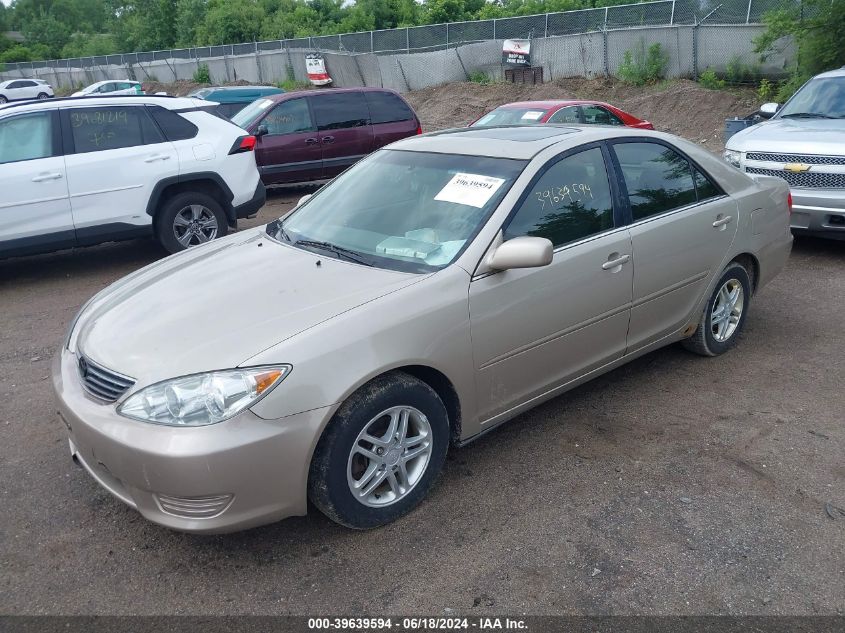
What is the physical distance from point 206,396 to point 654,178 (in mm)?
3029

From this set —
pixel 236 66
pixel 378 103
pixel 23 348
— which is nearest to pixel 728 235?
pixel 23 348

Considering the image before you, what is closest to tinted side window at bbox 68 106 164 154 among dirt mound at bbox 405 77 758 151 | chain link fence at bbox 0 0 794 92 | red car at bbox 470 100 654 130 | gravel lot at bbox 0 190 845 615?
gravel lot at bbox 0 190 845 615

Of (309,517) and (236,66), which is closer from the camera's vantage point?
(309,517)

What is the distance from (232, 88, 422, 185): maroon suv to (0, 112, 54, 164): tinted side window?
4.24 meters

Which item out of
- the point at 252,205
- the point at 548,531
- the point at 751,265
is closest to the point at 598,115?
the point at 252,205

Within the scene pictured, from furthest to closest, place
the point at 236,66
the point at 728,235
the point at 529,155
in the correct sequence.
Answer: the point at 236,66 < the point at 728,235 < the point at 529,155

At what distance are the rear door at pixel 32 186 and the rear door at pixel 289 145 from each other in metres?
4.40

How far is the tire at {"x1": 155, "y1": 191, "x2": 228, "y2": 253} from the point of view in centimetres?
802

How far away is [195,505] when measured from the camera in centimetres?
292

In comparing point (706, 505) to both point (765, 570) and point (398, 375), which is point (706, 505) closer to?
point (765, 570)

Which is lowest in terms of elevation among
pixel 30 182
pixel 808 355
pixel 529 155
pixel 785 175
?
pixel 808 355

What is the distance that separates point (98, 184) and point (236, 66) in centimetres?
3248

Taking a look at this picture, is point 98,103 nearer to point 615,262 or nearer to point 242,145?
point 242,145

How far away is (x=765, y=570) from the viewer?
3057 millimetres
